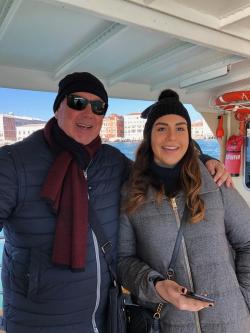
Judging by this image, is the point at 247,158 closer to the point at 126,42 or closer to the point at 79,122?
the point at 126,42

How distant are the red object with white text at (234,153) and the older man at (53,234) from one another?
151 inches

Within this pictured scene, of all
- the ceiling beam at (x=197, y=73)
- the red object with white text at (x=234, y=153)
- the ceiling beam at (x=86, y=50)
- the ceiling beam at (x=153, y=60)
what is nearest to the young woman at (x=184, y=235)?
the ceiling beam at (x=86, y=50)

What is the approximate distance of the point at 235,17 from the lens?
5.90 feet

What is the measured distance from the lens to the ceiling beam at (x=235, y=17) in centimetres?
175

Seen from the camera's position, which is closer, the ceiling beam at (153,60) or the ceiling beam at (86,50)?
Answer: the ceiling beam at (86,50)

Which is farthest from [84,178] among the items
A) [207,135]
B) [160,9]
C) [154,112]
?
[207,135]

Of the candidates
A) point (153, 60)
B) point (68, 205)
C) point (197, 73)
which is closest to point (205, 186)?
point (68, 205)

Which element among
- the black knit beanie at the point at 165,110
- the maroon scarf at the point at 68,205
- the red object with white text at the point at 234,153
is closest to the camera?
the maroon scarf at the point at 68,205

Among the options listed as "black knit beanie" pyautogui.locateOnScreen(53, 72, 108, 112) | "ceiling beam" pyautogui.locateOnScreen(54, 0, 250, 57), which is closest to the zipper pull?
"black knit beanie" pyautogui.locateOnScreen(53, 72, 108, 112)

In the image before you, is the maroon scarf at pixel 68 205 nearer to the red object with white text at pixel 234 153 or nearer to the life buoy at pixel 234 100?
the life buoy at pixel 234 100

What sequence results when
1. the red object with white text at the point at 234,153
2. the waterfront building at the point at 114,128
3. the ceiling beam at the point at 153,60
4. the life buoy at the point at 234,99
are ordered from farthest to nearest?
the red object with white text at the point at 234,153 → the life buoy at the point at 234,99 → the waterfront building at the point at 114,128 → the ceiling beam at the point at 153,60

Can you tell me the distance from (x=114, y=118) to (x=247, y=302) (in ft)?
8.49

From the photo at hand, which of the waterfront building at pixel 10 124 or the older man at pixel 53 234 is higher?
the waterfront building at pixel 10 124

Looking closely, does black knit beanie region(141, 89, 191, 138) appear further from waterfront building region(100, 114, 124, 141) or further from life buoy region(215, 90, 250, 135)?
life buoy region(215, 90, 250, 135)
